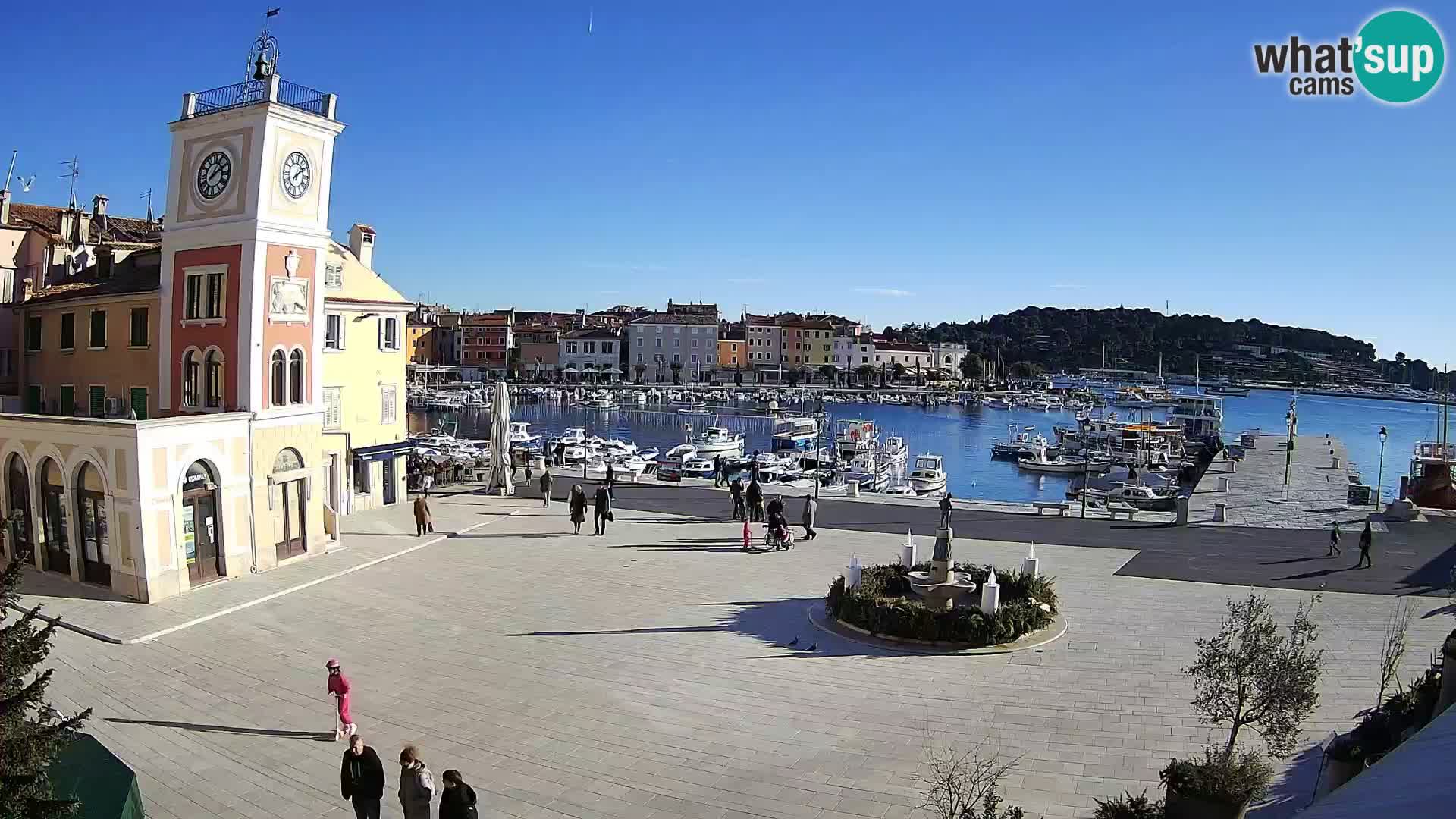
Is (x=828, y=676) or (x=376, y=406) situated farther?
(x=376, y=406)

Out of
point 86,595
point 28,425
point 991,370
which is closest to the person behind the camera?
point 86,595

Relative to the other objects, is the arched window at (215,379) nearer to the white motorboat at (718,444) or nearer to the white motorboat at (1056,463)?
the white motorboat at (718,444)

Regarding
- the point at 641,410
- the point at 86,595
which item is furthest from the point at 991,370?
the point at 86,595

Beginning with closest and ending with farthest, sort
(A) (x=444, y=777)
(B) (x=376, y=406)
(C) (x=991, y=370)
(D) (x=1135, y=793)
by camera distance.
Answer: (A) (x=444, y=777) < (D) (x=1135, y=793) < (B) (x=376, y=406) < (C) (x=991, y=370)

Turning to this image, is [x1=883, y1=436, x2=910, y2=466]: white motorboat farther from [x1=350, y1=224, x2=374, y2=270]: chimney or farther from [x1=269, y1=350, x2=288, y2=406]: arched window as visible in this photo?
[x1=269, y1=350, x2=288, y2=406]: arched window

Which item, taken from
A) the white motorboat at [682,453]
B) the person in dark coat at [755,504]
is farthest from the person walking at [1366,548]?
the white motorboat at [682,453]

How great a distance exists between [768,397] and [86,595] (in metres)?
98.5

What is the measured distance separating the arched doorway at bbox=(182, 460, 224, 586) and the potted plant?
15943 millimetres

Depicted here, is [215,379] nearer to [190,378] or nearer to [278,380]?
[190,378]

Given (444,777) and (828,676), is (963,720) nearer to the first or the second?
(828,676)

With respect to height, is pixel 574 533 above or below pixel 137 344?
below

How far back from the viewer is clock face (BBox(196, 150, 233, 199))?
18.9 meters

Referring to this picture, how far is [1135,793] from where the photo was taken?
8.46 m

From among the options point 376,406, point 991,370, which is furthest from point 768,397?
point 376,406
